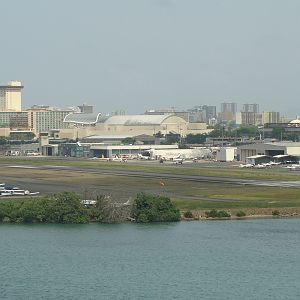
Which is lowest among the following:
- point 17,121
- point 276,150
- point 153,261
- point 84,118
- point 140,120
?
point 153,261

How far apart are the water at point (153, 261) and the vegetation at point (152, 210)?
1059 millimetres

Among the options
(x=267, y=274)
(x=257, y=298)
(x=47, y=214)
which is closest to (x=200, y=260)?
(x=267, y=274)

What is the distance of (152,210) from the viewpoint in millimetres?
46750

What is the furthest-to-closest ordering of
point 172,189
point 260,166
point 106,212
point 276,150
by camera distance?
point 276,150 → point 260,166 → point 172,189 → point 106,212

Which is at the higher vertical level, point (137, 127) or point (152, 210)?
point (137, 127)

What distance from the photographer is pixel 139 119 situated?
170m

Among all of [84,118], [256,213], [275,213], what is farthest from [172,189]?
[84,118]

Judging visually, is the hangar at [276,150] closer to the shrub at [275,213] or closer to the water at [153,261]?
the shrub at [275,213]

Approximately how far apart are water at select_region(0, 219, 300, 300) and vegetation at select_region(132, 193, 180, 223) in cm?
106

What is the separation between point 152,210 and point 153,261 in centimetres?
992

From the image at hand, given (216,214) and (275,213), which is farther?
(275,213)

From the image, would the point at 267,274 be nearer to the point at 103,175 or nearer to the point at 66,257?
the point at 66,257

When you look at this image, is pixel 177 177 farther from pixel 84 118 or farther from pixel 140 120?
pixel 84 118

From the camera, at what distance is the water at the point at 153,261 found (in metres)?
32.0
